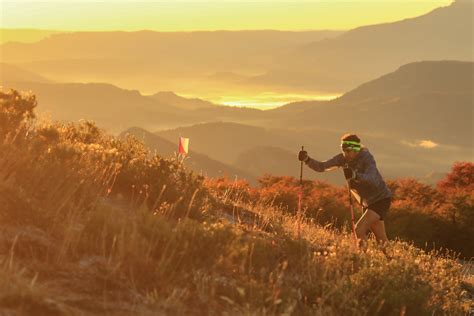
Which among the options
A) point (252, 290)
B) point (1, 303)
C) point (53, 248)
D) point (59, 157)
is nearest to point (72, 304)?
point (1, 303)

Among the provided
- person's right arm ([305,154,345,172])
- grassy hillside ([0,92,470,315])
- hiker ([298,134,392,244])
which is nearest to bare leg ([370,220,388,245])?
hiker ([298,134,392,244])

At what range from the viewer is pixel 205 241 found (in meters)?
6.89

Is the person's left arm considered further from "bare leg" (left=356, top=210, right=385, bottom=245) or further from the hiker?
"bare leg" (left=356, top=210, right=385, bottom=245)

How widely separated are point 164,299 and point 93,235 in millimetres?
1222

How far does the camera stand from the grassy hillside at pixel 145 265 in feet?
18.8

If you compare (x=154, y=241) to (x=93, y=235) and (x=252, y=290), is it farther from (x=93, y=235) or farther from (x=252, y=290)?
(x=252, y=290)

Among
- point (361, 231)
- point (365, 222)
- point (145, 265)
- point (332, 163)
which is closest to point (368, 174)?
point (332, 163)

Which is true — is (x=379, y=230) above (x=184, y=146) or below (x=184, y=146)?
below

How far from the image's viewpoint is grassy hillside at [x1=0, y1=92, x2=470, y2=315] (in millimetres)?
5738

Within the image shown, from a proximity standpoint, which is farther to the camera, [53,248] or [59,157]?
[59,157]

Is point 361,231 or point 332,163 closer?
point 361,231

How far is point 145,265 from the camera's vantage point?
6.20 metres

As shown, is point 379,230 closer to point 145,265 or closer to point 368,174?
point 368,174

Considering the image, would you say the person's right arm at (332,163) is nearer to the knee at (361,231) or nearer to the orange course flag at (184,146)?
the knee at (361,231)
